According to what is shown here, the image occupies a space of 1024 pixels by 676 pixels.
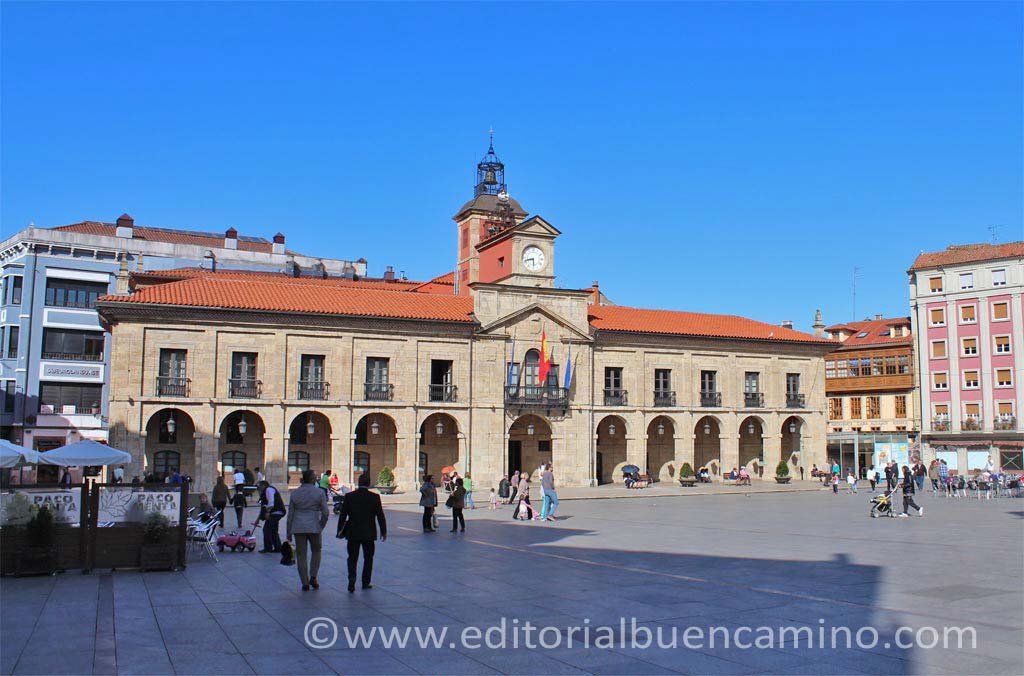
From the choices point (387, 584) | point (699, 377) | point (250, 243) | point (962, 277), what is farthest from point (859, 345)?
point (387, 584)

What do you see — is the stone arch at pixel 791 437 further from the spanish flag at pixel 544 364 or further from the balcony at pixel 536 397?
the spanish flag at pixel 544 364

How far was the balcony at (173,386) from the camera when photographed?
3650 centimetres

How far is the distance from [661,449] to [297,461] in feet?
68.5

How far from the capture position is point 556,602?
11.7 meters

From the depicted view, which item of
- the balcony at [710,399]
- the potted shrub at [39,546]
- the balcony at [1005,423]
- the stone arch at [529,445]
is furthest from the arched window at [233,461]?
the balcony at [1005,423]

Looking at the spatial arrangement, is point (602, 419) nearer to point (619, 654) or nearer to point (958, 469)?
point (958, 469)

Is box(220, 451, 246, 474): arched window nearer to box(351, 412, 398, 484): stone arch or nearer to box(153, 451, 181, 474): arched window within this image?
box(153, 451, 181, 474): arched window

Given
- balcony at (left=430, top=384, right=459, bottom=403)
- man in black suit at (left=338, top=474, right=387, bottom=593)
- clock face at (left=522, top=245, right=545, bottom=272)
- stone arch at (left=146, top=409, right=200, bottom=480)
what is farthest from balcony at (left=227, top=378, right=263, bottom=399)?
man in black suit at (left=338, top=474, right=387, bottom=593)

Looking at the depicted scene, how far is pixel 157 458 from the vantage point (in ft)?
124

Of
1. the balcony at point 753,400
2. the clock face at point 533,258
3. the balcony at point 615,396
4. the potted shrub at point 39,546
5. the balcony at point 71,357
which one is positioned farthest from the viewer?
the balcony at point 753,400

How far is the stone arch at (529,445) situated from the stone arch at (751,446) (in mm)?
13107

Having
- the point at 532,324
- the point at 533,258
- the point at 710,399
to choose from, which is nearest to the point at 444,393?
the point at 532,324

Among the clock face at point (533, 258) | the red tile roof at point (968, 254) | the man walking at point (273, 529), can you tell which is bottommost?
the man walking at point (273, 529)

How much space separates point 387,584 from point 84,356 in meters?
42.2
